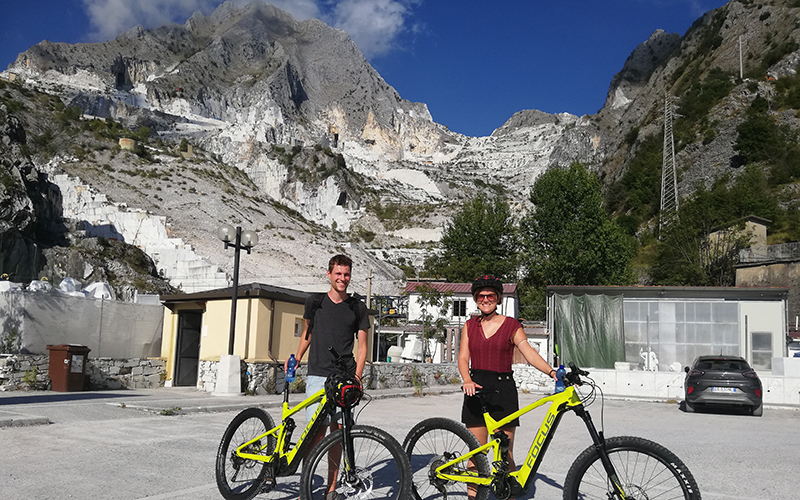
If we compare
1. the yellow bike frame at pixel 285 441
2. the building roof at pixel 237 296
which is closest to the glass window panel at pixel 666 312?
the building roof at pixel 237 296

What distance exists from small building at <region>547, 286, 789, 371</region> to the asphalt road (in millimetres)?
9897

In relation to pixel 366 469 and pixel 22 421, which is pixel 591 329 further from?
pixel 366 469

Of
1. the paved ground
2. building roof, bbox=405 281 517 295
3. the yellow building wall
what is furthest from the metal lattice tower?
the paved ground

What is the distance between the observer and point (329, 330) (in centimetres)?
507

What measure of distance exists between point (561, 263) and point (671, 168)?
25.3 metres

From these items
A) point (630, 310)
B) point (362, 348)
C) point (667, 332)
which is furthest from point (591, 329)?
point (362, 348)

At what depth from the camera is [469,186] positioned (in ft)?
488

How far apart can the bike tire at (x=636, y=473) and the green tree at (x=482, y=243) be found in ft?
190

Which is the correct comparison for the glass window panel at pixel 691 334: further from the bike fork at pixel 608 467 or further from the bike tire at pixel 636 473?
the bike fork at pixel 608 467

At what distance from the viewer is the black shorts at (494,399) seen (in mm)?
4867

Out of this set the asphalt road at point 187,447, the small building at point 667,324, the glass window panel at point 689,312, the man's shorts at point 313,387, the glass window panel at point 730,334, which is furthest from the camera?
the glass window panel at point 689,312

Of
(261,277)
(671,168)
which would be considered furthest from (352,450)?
(671,168)

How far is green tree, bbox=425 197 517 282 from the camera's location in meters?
62.8

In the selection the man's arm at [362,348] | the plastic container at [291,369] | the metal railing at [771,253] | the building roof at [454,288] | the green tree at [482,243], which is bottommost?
the plastic container at [291,369]
